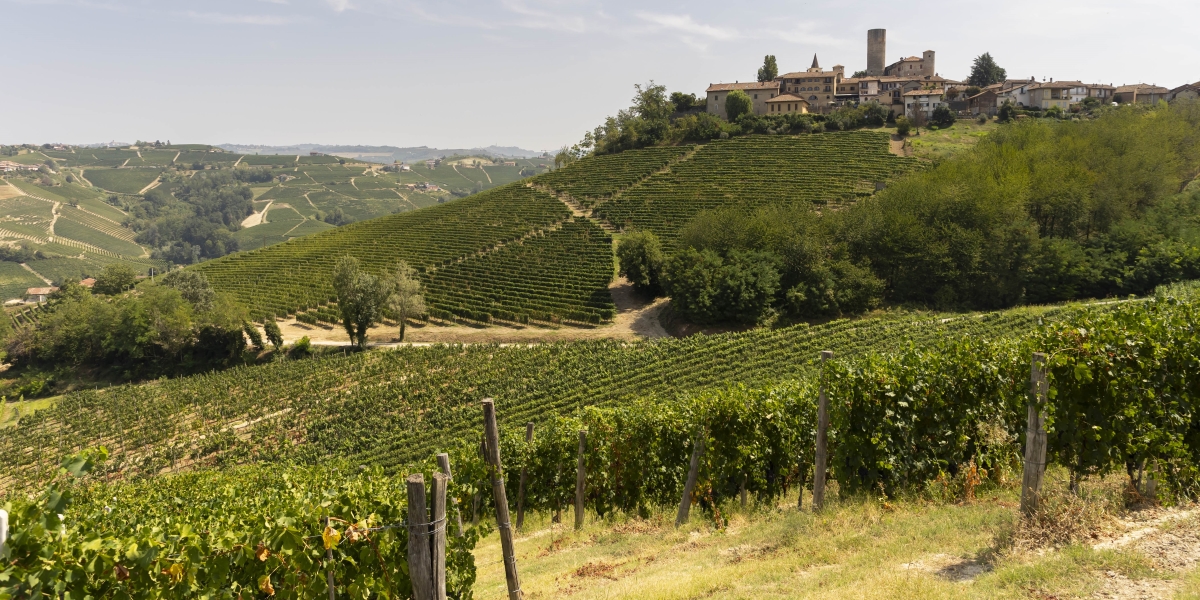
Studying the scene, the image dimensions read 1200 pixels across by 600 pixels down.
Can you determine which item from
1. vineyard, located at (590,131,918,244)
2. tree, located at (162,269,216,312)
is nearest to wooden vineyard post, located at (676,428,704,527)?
vineyard, located at (590,131,918,244)

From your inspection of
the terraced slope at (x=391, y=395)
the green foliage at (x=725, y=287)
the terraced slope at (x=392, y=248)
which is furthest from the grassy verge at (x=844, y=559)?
the terraced slope at (x=392, y=248)

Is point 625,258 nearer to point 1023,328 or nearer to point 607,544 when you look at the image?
point 1023,328

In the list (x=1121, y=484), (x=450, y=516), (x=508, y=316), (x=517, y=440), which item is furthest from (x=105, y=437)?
(x=1121, y=484)

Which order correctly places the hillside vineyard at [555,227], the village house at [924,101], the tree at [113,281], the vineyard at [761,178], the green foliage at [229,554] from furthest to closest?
1. the village house at [924,101]
2. the vineyard at [761,178]
3. the tree at [113,281]
4. the hillside vineyard at [555,227]
5. the green foliage at [229,554]

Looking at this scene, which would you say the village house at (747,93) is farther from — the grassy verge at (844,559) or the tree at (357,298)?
the grassy verge at (844,559)

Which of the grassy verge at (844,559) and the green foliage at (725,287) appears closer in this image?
the grassy verge at (844,559)

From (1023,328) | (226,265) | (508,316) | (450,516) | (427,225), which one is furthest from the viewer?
(427,225)

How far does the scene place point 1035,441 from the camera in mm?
6492

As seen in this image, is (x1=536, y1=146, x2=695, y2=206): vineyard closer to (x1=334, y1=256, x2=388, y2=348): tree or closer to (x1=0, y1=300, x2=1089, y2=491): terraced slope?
(x1=334, y1=256, x2=388, y2=348): tree

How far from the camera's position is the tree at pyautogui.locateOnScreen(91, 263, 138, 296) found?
193 ft

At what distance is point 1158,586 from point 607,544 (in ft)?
21.2

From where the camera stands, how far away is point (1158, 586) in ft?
16.6

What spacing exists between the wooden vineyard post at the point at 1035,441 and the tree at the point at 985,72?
4538 inches

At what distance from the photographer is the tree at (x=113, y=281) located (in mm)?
58938
